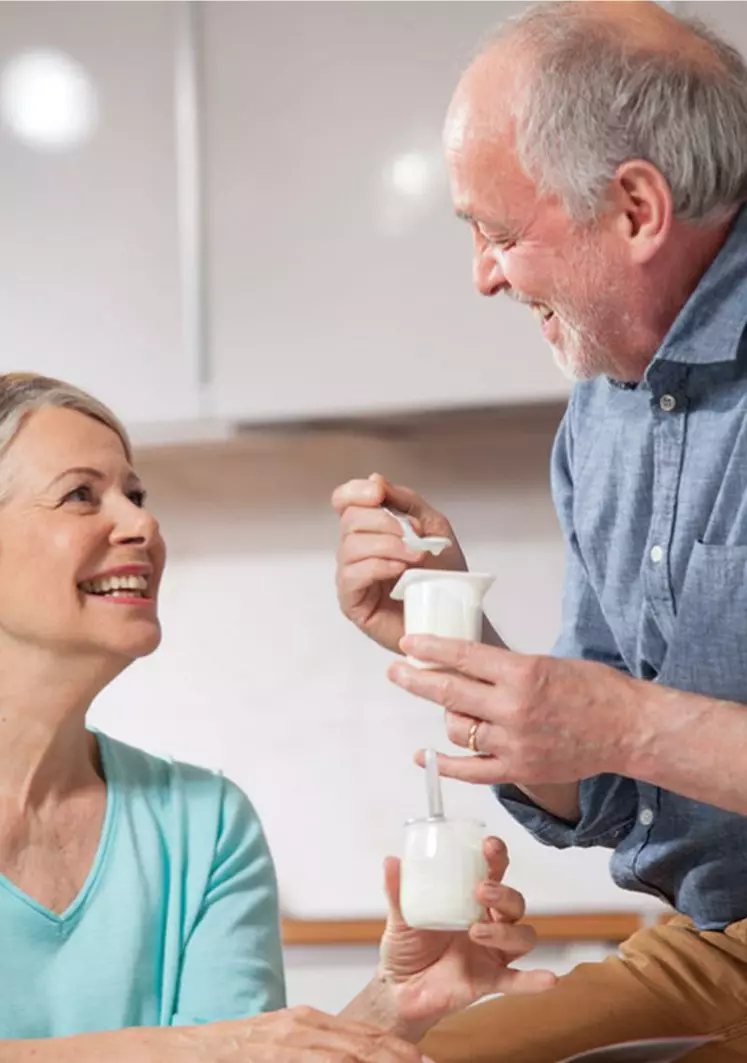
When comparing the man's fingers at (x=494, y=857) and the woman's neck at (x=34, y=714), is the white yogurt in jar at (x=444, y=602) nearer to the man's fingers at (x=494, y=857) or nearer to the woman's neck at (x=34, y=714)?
the man's fingers at (x=494, y=857)

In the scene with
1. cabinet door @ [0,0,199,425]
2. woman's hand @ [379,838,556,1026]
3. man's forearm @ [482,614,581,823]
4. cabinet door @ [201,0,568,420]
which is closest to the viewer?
woman's hand @ [379,838,556,1026]

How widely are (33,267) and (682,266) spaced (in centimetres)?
138

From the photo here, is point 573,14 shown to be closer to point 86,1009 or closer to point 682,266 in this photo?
point 682,266

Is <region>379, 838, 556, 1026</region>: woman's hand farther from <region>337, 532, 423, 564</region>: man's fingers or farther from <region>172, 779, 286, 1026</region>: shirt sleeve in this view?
<region>337, 532, 423, 564</region>: man's fingers

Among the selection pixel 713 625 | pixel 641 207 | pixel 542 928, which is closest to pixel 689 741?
pixel 713 625

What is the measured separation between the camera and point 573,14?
164 centimetres

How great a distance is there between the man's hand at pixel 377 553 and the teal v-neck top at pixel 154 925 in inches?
9.6

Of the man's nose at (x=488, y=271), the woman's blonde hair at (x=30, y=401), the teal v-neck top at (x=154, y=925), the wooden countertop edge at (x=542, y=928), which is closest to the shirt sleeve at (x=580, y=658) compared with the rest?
the man's nose at (x=488, y=271)

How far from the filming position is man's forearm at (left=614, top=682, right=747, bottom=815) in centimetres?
133

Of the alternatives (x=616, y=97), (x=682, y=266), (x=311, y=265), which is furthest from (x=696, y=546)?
(x=311, y=265)

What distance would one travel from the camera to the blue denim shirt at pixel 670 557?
5.20 ft

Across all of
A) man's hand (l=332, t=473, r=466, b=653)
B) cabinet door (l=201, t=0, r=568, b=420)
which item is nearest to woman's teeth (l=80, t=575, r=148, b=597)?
man's hand (l=332, t=473, r=466, b=653)

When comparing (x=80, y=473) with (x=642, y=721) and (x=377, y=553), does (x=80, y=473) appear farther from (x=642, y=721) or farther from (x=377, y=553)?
(x=642, y=721)

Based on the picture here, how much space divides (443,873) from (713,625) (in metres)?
0.45
